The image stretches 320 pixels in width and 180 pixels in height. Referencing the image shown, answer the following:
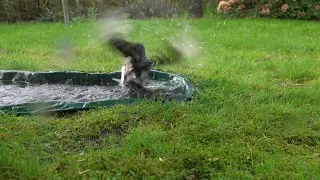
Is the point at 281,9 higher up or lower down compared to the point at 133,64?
lower down

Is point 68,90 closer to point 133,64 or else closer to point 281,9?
point 133,64

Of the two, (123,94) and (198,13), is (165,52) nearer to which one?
(123,94)

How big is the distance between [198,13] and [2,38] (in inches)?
220

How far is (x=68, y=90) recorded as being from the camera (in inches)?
171

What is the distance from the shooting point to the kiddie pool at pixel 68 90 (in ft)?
11.5

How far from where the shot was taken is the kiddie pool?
351 centimetres

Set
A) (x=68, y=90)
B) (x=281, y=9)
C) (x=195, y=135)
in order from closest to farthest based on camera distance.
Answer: (x=195, y=135)
(x=68, y=90)
(x=281, y=9)

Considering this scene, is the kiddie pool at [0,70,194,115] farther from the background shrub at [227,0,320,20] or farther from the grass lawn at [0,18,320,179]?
the background shrub at [227,0,320,20]

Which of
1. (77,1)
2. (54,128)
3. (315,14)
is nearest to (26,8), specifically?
(77,1)

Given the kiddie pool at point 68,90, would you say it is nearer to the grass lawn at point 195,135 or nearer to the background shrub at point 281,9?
the grass lawn at point 195,135

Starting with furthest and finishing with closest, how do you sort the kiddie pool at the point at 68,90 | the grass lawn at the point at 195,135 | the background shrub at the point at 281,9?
the background shrub at the point at 281,9 → the kiddie pool at the point at 68,90 → the grass lawn at the point at 195,135

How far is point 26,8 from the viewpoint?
39.0 ft

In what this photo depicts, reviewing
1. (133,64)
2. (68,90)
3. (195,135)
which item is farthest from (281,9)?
(195,135)

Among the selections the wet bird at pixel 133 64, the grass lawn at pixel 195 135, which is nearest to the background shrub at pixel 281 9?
the grass lawn at pixel 195 135
